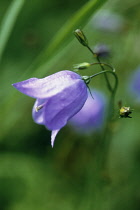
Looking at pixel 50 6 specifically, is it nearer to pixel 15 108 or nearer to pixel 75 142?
pixel 15 108

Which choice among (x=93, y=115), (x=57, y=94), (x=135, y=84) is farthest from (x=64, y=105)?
(x=135, y=84)

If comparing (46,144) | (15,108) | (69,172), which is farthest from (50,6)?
(69,172)

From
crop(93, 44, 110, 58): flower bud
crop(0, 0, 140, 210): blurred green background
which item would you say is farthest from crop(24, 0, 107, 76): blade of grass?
crop(93, 44, 110, 58): flower bud

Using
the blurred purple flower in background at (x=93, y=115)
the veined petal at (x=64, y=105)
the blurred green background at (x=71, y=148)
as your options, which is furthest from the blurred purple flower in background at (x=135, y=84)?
the veined petal at (x=64, y=105)

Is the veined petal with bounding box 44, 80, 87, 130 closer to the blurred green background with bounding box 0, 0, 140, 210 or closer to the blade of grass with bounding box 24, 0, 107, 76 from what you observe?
the blade of grass with bounding box 24, 0, 107, 76

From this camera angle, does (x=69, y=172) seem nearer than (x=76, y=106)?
No

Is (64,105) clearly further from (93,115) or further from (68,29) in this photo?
(93,115)
